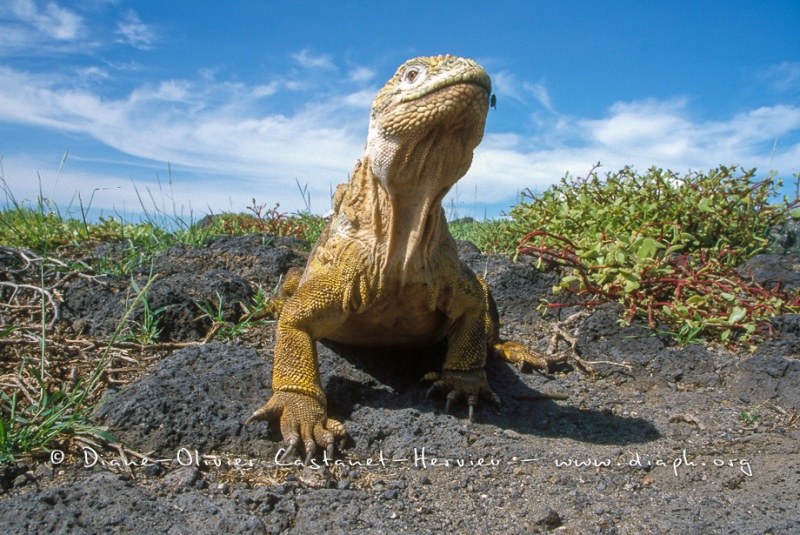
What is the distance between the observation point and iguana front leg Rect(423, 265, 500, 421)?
375cm

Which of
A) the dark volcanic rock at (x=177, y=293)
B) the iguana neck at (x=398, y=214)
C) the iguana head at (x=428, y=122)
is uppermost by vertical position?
the iguana head at (x=428, y=122)

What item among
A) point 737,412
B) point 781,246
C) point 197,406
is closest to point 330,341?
point 197,406

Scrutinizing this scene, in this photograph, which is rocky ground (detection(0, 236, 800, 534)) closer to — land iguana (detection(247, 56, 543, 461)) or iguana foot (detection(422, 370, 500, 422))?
iguana foot (detection(422, 370, 500, 422))

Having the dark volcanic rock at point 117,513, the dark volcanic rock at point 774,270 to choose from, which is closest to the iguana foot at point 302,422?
the dark volcanic rock at point 117,513

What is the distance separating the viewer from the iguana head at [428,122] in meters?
2.84

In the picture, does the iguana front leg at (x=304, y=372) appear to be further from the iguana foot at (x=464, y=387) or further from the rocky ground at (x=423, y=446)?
the iguana foot at (x=464, y=387)

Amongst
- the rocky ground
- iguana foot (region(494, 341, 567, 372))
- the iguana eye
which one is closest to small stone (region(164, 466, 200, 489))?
the rocky ground

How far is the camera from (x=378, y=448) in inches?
123

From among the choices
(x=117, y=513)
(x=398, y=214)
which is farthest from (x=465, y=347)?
(x=117, y=513)

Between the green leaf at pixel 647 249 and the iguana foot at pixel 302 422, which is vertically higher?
the green leaf at pixel 647 249

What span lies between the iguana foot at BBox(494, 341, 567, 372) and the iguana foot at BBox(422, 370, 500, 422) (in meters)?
0.77

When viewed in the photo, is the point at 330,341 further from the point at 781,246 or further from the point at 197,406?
the point at 781,246

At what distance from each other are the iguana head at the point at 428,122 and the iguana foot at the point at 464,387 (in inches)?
48.4

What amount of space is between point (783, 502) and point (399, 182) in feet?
7.30
